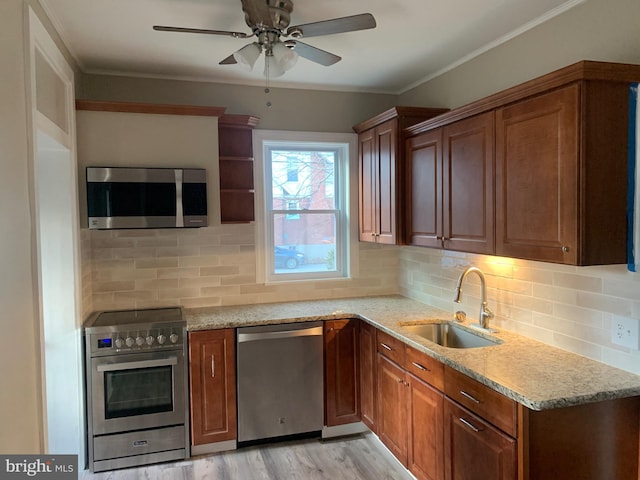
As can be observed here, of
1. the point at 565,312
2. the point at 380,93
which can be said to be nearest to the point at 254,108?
the point at 380,93

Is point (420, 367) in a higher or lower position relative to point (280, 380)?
higher

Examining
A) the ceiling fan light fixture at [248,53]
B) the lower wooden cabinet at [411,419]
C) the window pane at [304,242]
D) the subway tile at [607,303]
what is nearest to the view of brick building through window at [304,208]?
the window pane at [304,242]

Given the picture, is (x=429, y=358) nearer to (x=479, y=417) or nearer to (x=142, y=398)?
(x=479, y=417)

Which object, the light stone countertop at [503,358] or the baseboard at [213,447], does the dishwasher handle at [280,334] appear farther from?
the baseboard at [213,447]

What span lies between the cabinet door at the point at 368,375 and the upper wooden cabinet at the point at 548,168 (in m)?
0.95

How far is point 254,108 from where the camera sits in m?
3.63

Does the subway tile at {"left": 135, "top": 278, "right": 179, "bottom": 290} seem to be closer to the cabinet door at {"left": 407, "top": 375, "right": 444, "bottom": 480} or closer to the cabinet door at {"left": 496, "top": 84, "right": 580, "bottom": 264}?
the cabinet door at {"left": 407, "top": 375, "right": 444, "bottom": 480}

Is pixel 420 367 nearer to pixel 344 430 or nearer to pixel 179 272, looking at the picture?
pixel 344 430

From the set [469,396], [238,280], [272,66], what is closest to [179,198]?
[238,280]

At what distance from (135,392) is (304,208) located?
6.22ft

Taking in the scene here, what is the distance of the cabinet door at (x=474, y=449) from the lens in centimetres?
183

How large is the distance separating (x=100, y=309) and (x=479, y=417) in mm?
2688

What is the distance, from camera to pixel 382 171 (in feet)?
11.2

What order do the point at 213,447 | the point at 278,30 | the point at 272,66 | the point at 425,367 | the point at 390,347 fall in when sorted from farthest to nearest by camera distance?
the point at 213,447, the point at 390,347, the point at 425,367, the point at 272,66, the point at 278,30
